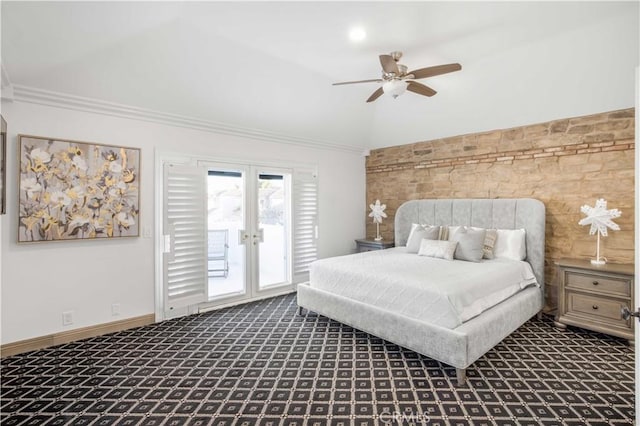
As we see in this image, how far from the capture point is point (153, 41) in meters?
3.16

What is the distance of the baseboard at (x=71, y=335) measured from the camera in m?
3.14

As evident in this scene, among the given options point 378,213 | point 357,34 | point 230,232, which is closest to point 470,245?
point 378,213

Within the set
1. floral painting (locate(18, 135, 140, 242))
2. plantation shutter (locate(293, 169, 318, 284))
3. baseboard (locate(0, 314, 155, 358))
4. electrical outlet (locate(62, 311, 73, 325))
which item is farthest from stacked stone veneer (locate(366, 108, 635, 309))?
electrical outlet (locate(62, 311, 73, 325))

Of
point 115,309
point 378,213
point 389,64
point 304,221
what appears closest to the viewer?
point 389,64

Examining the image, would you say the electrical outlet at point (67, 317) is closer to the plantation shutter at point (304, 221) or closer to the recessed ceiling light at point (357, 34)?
the plantation shutter at point (304, 221)

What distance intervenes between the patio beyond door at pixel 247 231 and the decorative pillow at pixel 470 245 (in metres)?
2.54

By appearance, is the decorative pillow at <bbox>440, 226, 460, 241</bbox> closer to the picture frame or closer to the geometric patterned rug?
the geometric patterned rug

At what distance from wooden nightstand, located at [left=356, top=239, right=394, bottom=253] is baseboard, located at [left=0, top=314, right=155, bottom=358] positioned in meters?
3.50

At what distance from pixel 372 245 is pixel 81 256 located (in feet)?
13.7

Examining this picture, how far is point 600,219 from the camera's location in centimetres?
358

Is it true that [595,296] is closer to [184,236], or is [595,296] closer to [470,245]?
[470,245]

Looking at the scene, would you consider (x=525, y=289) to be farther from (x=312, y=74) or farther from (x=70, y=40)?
(x=70, y=40)

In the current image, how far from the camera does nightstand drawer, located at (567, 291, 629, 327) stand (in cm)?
331

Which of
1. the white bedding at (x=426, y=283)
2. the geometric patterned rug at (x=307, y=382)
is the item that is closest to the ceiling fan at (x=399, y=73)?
the white bedding at (x=426, y=283)
